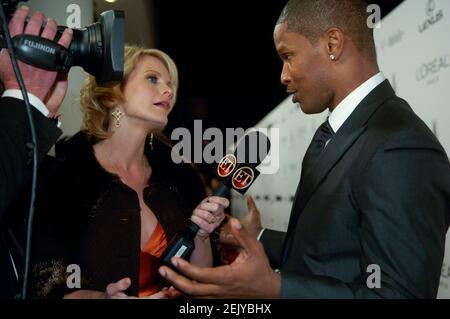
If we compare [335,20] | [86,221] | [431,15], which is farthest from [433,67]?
[86,221]

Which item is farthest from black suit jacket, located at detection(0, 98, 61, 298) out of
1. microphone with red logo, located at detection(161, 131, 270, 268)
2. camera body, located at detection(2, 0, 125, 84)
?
microphone with red logo, located at detection(161, 131, 270, 268)

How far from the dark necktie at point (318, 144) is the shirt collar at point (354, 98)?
0.06 metres

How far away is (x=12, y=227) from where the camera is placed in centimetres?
104

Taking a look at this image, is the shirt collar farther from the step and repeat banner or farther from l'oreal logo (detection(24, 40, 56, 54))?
the step and repeat banner

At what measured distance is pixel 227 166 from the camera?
120 cm

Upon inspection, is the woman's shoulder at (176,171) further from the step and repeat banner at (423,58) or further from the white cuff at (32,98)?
the step and repeat banner at (423,58)

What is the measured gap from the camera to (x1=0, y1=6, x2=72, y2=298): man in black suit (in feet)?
2.47

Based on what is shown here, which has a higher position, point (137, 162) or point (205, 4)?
point (205, 4)

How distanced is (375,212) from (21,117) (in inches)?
27.0

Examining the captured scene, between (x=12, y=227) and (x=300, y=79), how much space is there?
0.82 meters

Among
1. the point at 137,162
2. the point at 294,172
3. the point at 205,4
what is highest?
the point at 205,4

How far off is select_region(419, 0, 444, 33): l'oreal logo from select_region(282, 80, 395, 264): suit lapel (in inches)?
37.0
